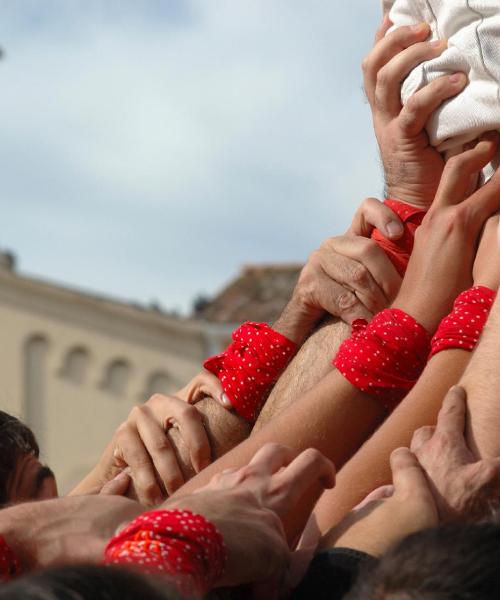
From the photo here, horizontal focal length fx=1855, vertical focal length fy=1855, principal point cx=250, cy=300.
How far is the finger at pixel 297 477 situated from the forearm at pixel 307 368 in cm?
56

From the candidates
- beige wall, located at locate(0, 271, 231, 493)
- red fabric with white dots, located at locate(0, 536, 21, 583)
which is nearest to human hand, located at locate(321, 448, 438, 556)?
red fabric with white dots, located at locate(0, 536, 21, 583)

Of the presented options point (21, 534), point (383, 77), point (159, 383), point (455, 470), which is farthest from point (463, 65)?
point (159, 383)

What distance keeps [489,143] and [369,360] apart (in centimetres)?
31

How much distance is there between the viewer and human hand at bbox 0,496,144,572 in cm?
187

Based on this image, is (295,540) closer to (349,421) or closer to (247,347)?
(349,421)

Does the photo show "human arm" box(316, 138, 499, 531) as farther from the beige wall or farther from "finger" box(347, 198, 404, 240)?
the beige wall

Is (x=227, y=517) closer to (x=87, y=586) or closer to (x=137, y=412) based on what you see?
(x=87, y=586)

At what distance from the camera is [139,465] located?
264cm

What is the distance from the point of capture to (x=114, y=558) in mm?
1721

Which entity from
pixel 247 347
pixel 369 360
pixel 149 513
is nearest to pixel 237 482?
pixel 149 513

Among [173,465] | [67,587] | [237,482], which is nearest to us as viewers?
[67,587]

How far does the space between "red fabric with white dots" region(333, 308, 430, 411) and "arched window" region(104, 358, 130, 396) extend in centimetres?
1692

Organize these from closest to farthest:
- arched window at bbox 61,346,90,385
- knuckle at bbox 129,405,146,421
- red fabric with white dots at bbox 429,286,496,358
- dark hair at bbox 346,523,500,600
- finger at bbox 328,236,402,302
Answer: dark hair at bbox 346,523,500,600, red fabric with white dots at bbox 429,286,496,358, finger at bbox 328,236,402,302, knuckle at bbox 129,405,146,421, arched window at bbox 61,346,90,385

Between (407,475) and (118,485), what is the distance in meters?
0.79
